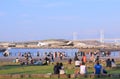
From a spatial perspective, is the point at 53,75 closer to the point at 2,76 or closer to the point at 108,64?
the point at 2,76

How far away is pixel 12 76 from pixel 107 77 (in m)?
5.09

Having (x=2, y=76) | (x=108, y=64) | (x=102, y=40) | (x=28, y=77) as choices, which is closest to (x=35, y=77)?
(x=28, y=77)

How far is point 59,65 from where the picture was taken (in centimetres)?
2352

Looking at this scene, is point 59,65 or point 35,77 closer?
point 35,77

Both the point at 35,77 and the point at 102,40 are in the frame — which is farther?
the point at 102,40

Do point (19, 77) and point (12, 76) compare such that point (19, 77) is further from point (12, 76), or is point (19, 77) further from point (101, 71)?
point (101, 71)

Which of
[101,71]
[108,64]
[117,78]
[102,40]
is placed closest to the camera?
[117,78]

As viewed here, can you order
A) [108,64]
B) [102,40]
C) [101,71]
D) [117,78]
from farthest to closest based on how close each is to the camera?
[102,40] → [108,64] → [101,71] → [117,78]

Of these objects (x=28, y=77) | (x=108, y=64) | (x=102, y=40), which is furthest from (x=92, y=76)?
(x=102, y=40)

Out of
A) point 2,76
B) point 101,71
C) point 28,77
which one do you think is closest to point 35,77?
point 28,77

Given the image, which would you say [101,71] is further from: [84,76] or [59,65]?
[59,65]

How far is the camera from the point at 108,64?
29406 millimetres

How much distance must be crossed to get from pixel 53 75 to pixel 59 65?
1.96m

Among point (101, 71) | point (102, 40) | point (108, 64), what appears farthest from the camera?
point (102, 40)
